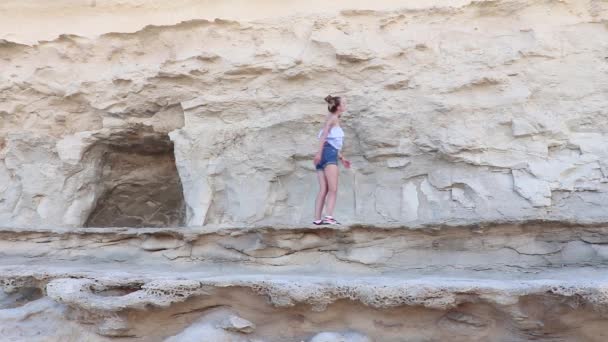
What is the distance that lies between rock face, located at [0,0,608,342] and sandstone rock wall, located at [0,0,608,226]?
0.04ft

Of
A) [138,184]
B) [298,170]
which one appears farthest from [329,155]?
[138,184]

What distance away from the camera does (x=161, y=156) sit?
5309 millimetres

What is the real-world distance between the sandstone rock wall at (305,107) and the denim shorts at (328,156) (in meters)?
0.56

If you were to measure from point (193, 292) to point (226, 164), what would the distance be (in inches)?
59.9

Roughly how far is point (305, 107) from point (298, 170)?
44 centimetres

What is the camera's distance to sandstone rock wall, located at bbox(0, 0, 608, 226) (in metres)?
4.04

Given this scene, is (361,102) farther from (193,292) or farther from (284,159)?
(193,292)

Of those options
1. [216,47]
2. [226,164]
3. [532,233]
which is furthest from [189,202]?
[532,233]

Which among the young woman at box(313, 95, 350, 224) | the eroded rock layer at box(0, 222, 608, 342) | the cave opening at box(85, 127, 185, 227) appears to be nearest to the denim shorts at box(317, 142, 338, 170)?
the young woman at box(313, 95, 350, 224)

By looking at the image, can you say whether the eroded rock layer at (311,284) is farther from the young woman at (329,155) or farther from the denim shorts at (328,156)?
the denim shorts at (328,156)

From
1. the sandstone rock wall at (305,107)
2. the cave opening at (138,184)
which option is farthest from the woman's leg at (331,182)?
the cave opening at (138,184)

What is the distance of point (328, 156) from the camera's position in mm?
3760

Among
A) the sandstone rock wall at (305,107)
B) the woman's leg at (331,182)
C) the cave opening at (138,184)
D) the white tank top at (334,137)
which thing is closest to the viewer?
the woman's leg at (331,182)

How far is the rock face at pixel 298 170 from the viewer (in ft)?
10.1
